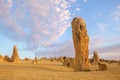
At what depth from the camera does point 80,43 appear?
2119cm

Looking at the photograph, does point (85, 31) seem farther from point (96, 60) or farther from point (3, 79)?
point (96, 60)

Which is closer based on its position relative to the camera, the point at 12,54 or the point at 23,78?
the point at 23,78

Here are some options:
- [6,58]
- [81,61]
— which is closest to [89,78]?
[81,61]

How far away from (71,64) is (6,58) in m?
20.5

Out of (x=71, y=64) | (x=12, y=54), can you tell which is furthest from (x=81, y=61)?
(x=12, y=54)

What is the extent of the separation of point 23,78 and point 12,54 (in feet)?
106

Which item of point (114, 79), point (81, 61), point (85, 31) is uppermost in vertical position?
point (85, 31)

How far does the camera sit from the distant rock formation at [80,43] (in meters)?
20.9

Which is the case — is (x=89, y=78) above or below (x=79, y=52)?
below

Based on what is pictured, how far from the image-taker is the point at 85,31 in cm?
2192

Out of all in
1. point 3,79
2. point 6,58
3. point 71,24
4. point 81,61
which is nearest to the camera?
point 3,79

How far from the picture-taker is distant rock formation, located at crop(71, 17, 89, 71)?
2094 centimetres

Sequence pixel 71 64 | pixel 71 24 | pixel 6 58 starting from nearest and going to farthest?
pixel 71 24, pixel 71 64, pixel 6 58

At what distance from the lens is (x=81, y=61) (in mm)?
20922
